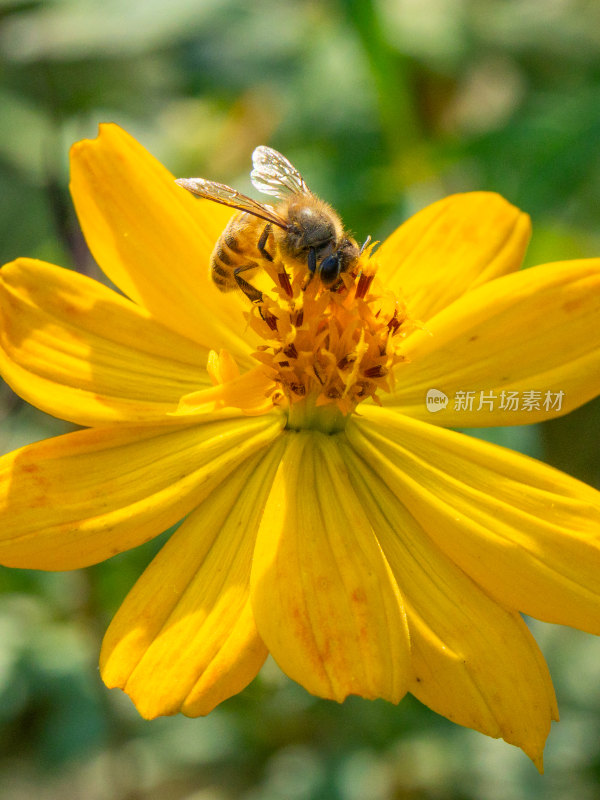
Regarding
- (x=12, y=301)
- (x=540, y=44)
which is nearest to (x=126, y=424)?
(x=12, y=301)

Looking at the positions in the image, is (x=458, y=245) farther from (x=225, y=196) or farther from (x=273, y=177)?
(x=225, y=196)

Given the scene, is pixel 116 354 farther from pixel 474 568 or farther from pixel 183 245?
pixel 474 568

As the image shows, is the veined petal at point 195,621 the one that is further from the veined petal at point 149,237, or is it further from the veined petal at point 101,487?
the veined petal at point 149,237

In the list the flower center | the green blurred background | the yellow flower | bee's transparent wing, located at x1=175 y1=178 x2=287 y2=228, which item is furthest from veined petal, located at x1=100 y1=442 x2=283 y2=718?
the green blurred background

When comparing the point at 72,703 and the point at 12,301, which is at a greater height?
the point at 12,301

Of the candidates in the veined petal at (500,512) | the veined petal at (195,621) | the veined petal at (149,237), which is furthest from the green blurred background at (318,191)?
the veined petal at (195,621)

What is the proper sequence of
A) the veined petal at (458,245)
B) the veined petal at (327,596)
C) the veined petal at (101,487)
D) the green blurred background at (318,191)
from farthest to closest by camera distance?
the green blurred background at (318,191) → the veined petal at (458,245) → the veined petal at (101,487) → the veined petal at (327,596)
